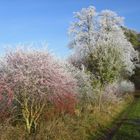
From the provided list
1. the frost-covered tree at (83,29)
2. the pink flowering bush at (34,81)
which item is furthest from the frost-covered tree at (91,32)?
the pink flowering bush at (34,81)

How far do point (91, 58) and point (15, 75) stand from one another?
22.4m

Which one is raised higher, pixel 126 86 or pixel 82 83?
A: pixel 126 86

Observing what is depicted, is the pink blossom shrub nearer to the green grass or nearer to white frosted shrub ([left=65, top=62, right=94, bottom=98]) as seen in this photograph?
the green grass

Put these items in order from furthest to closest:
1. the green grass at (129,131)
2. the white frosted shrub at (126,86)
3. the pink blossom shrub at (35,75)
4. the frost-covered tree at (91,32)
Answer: the white frosted shrub at (126,86), the frost-covered tree at (91,32), the green grass at (129,131), the pink blossom shrub at (35,75)

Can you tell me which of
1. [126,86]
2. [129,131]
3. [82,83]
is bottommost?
[129,131]

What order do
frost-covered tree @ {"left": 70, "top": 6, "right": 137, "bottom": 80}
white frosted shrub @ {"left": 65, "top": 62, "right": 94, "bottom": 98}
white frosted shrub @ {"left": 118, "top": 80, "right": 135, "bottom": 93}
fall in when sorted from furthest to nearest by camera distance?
white frosted shrub @ {"left": 118, "top": 80, "right": 135, "bottom": 93}, frost-covered tree @ {"left": 70, "top": 6, "right": 137, "bottom": 80}, white frosted shrub @ {"left": 65, "top": 62, "right": 94, "bottom": 98}

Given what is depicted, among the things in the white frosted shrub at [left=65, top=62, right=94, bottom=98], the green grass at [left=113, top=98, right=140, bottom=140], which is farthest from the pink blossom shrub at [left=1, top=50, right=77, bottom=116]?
the white frosted shrub at [left=65, top=62, right=94, bottom=98]

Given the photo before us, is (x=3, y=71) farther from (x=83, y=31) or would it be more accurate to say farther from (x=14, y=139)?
(x=83, y=31)

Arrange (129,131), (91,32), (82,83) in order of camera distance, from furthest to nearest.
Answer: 1. (91,32)
2. (82,83)
3. (129,131)

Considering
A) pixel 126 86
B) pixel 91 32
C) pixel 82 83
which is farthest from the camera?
pixel 126 86

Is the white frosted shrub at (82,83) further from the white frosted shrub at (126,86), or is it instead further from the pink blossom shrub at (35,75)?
the white frosted shrub at (126,86)

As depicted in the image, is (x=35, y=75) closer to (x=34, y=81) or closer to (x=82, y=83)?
(x=34, y=81)

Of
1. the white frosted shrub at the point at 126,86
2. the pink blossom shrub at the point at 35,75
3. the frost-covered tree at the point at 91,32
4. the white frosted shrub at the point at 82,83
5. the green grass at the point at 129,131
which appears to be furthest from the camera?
the white frosted shrub at the point at 126,86

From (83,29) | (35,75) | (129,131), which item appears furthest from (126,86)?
(35,75)
